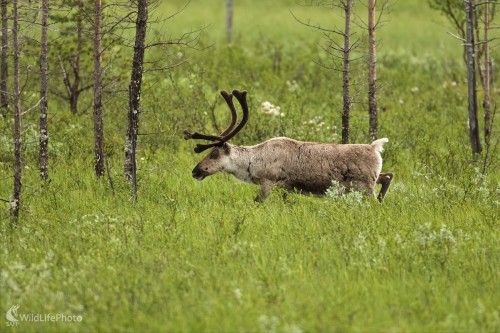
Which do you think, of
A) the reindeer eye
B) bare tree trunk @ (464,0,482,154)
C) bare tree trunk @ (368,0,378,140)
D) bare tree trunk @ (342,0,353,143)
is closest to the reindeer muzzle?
the reindeer eye

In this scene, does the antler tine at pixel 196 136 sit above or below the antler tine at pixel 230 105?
below

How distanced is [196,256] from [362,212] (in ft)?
8.64

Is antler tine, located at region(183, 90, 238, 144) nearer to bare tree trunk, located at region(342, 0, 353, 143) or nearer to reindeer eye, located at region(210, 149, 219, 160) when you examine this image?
reindeer eye, located at region(210, 149, 219, 160)

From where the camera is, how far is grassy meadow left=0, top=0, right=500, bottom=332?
8.02m

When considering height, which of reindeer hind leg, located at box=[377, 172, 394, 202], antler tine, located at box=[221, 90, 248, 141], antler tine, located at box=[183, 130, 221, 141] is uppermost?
antler tine, located at box=[221, 90, 248, 141]

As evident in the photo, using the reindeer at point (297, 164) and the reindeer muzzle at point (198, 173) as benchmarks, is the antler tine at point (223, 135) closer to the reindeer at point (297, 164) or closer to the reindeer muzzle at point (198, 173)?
the reindeer at point (297, 164)

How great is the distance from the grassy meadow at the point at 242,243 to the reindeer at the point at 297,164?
0.96ft

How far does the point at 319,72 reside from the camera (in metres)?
27.6

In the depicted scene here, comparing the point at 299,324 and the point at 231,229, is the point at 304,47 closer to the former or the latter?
the point at 231,229

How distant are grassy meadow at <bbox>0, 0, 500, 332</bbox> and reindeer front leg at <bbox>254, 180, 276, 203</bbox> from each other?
17cm

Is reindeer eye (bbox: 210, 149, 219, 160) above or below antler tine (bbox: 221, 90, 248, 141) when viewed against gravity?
below

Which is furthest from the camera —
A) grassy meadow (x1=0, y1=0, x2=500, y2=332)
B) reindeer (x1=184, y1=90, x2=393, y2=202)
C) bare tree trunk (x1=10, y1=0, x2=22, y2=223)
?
reindeer (x1=184, y1=90, x2=393, y2=202)

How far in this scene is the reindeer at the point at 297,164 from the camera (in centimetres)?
1247

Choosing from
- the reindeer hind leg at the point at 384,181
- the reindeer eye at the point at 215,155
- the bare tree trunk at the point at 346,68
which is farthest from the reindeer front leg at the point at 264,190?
the bare tree trunk at the point at 346,68
